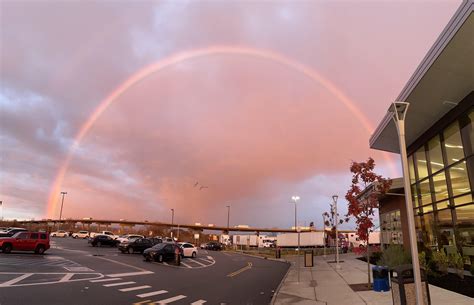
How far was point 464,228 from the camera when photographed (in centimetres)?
1852

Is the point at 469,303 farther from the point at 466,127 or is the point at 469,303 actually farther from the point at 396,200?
the point at 396,200

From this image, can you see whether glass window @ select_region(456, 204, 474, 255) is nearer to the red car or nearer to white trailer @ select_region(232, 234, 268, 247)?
the red car

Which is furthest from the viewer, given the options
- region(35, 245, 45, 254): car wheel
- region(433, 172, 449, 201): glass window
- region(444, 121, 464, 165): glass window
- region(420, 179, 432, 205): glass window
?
region(35, 245, 45, 254): car wheel

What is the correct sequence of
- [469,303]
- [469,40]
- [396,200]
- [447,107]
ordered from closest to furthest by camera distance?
1. [469,303]
2. [469,40]
3. [447,107]
4. [396,200]

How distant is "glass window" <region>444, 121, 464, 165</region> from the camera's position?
19.0 metres

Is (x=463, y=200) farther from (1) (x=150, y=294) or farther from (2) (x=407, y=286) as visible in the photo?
(1) (x=150, y=294)

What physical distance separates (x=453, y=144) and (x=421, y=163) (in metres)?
5.18

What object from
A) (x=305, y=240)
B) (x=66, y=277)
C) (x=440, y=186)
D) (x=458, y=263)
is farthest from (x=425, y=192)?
(x=305, y=240)

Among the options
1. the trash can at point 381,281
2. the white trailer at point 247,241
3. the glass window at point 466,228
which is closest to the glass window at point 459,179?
the glass window at point 466,228

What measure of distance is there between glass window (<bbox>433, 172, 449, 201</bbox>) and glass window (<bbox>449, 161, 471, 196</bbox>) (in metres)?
0.97

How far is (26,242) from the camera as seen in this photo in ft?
104

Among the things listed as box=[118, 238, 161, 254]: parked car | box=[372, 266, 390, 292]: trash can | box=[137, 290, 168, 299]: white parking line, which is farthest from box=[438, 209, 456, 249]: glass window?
box=[118, 238, 161, 254]: parked car

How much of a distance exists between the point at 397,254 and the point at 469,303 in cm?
525

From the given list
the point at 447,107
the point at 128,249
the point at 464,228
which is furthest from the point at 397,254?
the point at 128,249
